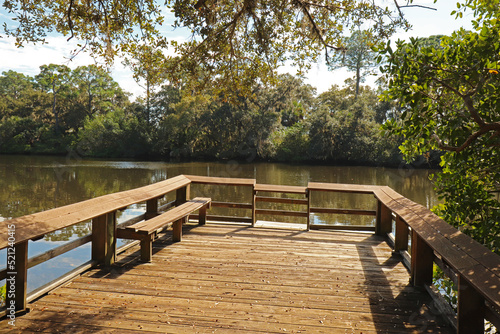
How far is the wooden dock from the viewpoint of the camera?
2.80 m

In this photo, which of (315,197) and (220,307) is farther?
(315,197)

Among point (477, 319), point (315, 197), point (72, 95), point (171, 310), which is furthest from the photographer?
point (72, 95)

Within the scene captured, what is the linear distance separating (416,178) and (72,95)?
129 ft

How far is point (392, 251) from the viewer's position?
16.0 feet

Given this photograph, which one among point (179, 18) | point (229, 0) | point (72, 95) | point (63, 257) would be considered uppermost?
point (72, 95)

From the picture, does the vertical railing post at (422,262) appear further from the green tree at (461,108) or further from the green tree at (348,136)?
the green tree at (348,136)

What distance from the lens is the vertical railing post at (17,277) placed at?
2752mm

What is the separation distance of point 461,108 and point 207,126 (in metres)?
31.7

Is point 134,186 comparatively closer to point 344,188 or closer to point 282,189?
point 282,189

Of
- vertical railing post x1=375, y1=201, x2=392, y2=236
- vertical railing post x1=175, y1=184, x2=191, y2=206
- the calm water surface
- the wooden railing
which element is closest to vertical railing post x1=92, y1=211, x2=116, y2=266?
the wooden railing

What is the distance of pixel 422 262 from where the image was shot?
359 centimetres

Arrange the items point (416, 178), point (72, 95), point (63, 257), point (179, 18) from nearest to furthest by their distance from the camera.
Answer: point (179, 18), point (63, 257), point (416, 178), point (72, 95)

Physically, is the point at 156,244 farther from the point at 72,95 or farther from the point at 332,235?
the point at 72,95

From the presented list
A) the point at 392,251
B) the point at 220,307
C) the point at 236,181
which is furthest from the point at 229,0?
the point at 220,307
